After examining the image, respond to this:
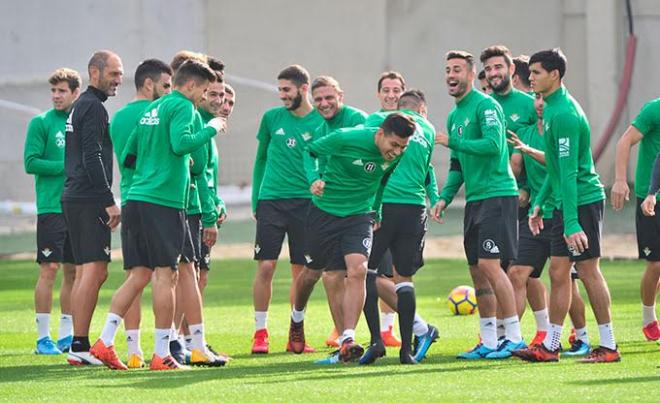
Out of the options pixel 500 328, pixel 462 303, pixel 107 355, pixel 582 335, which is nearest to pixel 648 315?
pixel 582 335

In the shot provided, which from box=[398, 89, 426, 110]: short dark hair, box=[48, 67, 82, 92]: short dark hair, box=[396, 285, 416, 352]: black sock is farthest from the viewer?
box=[48, 67, 82, 92]: short dark hair

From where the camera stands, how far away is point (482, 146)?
11.2 meters

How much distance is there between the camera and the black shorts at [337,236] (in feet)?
36.4

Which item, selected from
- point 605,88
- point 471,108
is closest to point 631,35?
point 605,88

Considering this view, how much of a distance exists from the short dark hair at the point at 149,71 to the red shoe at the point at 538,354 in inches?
133

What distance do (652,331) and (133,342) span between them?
4.36 m

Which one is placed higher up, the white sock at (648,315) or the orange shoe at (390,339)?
the white sock at (648,315)

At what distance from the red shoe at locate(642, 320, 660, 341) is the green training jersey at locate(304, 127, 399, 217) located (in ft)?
8.91

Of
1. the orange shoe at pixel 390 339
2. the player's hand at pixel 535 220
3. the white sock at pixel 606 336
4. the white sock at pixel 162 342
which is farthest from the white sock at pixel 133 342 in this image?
the white sock at pixel 606 336

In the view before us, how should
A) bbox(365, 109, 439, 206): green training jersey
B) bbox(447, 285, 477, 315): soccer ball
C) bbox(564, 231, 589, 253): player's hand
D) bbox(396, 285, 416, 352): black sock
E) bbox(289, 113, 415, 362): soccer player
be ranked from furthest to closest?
bbox(447, 285, 477, 315): soccer ball → bbox(365, 109, 439, 206): green training jersey → bbox(396, 285, 416, 352): black sock → bbox(289, 113, 415, 362): soccer player → bbox(564, 231, 589, 253): player's hand

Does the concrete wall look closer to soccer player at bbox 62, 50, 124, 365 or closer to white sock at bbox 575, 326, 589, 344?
soccer player at bbox 62, 50, 124, 365

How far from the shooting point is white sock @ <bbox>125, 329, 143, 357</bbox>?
35.8 ft

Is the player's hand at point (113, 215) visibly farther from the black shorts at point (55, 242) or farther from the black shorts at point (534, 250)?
the black shorts at point (534, 250)

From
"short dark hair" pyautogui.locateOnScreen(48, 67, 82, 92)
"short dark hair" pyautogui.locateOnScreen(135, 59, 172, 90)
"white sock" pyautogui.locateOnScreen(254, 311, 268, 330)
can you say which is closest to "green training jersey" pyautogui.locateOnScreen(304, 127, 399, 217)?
"short dark hair" pyautogui.locateOnScreen(135, 59, 172, 90)
